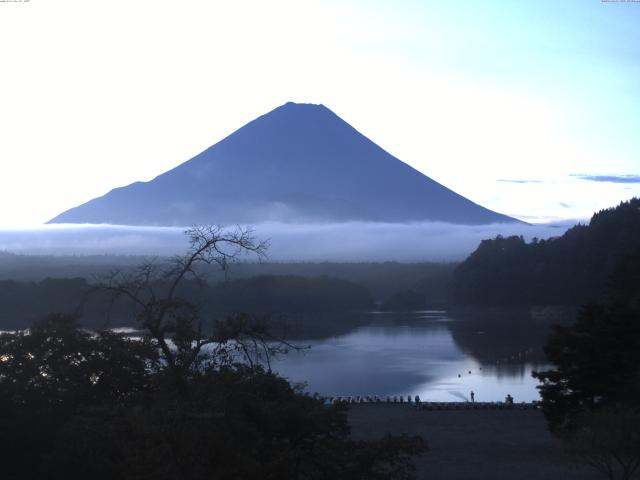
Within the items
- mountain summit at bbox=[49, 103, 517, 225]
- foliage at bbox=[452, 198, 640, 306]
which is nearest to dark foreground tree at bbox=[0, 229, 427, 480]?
foliage at bbox=[452, 198, 640, 306]

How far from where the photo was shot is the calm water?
15.6 meters

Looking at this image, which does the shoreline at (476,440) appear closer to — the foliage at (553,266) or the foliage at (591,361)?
the foliage at (591,361)

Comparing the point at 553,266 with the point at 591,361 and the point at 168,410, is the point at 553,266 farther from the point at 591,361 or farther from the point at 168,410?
the point at 168,410

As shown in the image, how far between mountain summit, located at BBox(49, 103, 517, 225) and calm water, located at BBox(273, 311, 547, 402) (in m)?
40.7

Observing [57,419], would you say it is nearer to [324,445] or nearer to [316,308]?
[324,445]

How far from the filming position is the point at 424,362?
19.2 m

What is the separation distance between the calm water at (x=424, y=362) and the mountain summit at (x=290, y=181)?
134 feet

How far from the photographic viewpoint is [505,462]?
29.4 feet

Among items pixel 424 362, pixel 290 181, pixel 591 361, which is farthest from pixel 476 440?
pixel 290 181

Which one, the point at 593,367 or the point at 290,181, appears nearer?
the point at 593,367

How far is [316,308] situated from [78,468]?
27.9 m

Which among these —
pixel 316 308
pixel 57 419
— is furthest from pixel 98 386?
pixel 316 308

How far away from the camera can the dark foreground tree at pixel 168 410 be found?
153 inches

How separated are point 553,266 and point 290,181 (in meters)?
38.0
